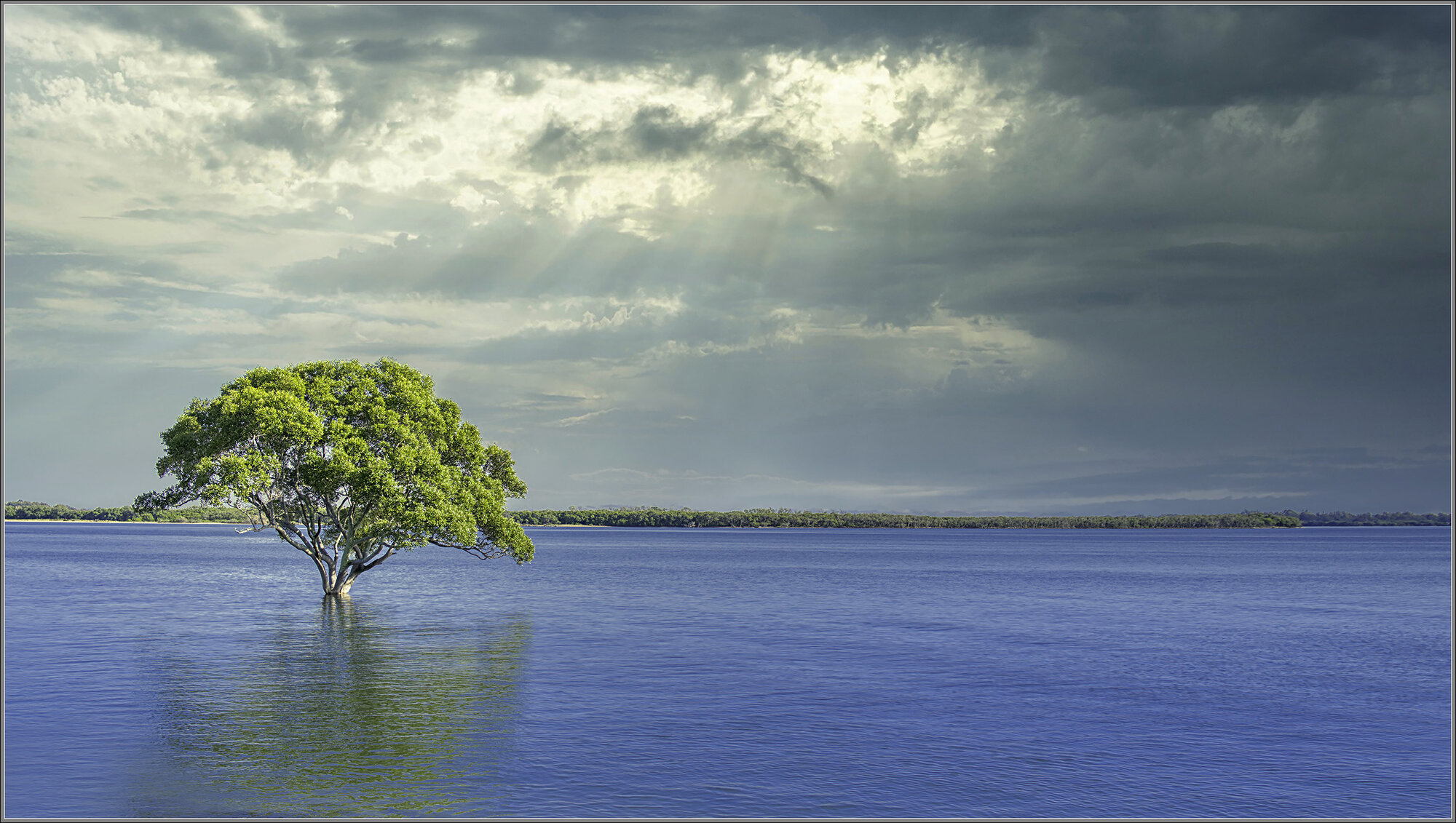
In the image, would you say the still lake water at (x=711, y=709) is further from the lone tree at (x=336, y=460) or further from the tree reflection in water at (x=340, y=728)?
the lone tree at (x=336, y=460)

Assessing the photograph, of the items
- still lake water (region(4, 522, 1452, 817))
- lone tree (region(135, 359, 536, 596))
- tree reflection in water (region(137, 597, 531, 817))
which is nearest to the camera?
tree reflection in water (region(137, 597, 531, 817))

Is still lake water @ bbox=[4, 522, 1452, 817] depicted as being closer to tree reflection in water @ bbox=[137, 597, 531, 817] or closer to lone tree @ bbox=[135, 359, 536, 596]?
tree reflection in water @ bbox=[137, 597, 531, 817]

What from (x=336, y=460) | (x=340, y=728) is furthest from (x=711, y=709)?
(x=336, y=460)

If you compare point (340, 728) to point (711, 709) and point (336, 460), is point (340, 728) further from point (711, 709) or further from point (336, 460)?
point (336, 460)

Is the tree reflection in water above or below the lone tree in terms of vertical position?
below

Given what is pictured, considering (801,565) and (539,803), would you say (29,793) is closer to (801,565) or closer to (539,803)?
(539,803)

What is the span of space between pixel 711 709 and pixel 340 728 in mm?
9791

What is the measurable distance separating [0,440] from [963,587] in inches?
2965

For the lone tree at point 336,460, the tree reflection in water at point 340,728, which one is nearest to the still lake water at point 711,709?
the tree reflection in water at point 340,728

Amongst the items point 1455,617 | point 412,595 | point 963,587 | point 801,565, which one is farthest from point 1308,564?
point 1455,617

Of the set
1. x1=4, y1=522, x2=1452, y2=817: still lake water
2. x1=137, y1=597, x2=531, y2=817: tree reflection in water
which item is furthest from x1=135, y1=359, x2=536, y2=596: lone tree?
x1=137, y1=597, x2=531, y2=817: tree reflection in water

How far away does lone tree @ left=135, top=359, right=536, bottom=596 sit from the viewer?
1893 inches

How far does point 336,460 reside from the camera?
4816cm

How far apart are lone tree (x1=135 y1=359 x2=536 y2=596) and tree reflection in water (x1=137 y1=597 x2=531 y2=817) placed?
918 centimetres
